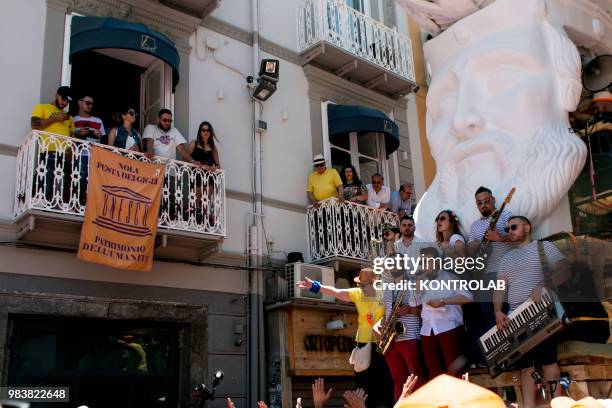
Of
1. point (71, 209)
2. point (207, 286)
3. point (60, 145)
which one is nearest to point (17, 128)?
point (60, 145)

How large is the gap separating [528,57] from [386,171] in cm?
647

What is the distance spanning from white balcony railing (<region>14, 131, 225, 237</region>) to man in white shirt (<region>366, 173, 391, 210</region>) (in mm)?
2872

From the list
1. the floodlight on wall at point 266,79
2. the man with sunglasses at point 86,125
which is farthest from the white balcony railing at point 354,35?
the man with sunglasses at point 86,125

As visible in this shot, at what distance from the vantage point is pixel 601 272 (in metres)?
5.16

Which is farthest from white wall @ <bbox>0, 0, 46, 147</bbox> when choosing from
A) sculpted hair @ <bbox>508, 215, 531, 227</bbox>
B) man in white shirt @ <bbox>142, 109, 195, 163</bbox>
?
sculpted hair @ <bbox>508, 215, 531, 227</bbox>

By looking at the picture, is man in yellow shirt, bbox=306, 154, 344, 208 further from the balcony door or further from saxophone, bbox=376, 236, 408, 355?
saxophone, bbox=376, 236, 408, 355

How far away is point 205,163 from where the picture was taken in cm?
917

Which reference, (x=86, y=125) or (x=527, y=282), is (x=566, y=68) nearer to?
(x=527, y=282)

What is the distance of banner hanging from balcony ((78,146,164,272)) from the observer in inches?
305

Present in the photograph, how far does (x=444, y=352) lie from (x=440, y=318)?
0.26 meters

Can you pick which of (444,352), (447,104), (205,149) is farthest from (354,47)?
(444,352)

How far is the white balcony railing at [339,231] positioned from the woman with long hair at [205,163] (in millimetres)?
1888

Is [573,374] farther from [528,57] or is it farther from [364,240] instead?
[364,240]

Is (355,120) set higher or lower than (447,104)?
higher
